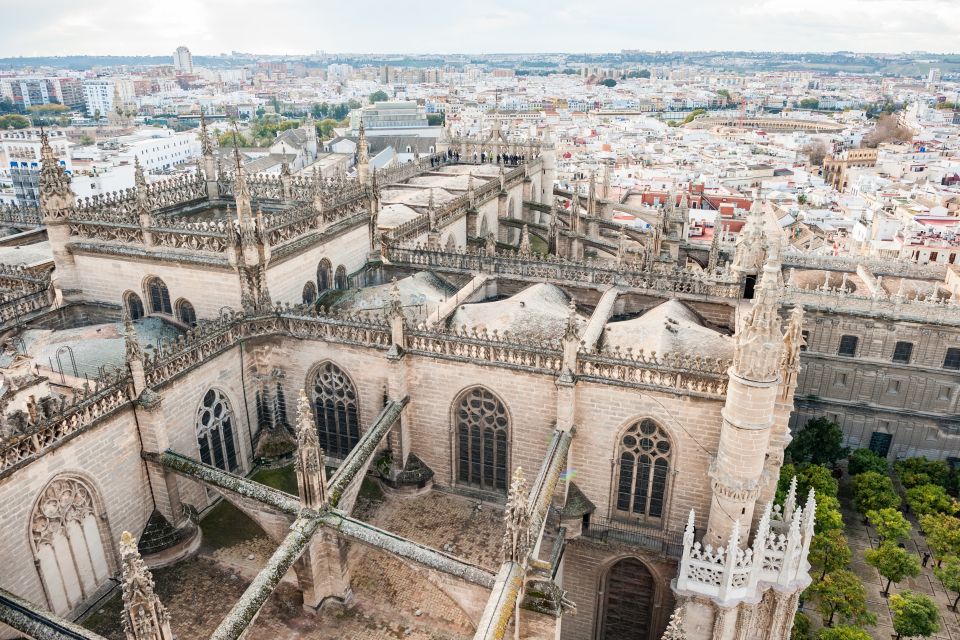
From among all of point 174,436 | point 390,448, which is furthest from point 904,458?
point 174,436

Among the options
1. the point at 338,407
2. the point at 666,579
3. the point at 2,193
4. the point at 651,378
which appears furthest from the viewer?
the point at 2,193

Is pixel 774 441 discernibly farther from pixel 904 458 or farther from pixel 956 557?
pixel 904 458

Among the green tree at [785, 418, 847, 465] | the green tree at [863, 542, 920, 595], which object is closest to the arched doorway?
the green tree at [863, 542, 920, 595]

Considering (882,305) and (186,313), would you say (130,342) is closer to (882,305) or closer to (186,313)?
(186,313)

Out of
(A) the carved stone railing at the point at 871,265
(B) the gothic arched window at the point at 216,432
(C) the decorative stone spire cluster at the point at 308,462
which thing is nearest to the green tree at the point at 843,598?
(C) the decorative stone spire cluster at the point at 308,462

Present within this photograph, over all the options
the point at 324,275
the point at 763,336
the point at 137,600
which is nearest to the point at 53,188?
the point at 324,275

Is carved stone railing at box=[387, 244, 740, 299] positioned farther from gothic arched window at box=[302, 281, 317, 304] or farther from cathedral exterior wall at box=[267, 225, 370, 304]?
gothic arched window at box=[302, 281, 317, 304]

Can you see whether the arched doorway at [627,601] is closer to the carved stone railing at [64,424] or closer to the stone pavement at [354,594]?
the stone pavement at [354,594]
